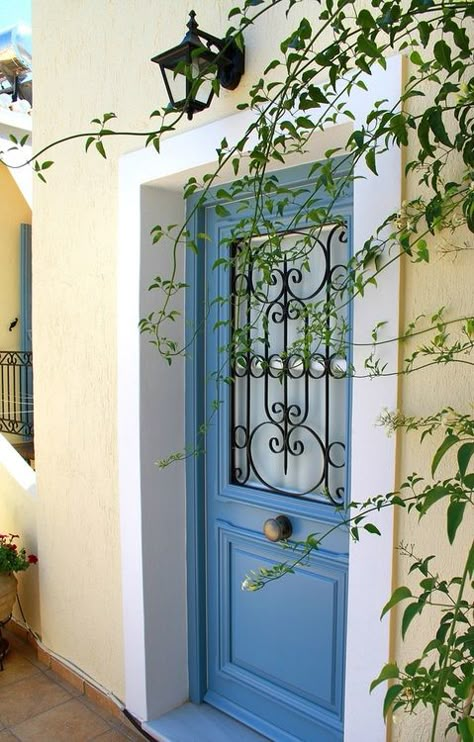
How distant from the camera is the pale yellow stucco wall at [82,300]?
2.52 m

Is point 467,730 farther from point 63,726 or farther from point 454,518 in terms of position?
point 63,726

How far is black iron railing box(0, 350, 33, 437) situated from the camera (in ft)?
21.2

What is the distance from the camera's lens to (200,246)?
261cm

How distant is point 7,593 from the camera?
10.3ft

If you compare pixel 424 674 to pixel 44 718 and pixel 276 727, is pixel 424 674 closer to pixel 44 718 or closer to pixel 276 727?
pixel 276 727

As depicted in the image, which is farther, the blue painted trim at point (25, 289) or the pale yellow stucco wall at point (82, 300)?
the blue painted trim at point (25, 289)

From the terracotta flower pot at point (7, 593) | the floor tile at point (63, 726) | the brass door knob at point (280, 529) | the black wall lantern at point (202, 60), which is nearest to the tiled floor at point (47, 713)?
the floor tile at point (63, 726)

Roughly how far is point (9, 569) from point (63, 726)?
0.80 meters

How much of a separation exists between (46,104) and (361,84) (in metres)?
2.01

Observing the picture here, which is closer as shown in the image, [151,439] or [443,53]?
[443,53]

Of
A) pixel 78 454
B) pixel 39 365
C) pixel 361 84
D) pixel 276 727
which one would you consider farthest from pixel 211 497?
pixel 361 84

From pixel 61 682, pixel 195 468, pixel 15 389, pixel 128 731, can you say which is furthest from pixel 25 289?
pixel 128 731

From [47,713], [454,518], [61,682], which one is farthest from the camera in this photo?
[61,682]

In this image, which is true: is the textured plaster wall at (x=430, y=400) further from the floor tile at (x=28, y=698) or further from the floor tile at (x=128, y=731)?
the floor tile at (x=28, y=698)
